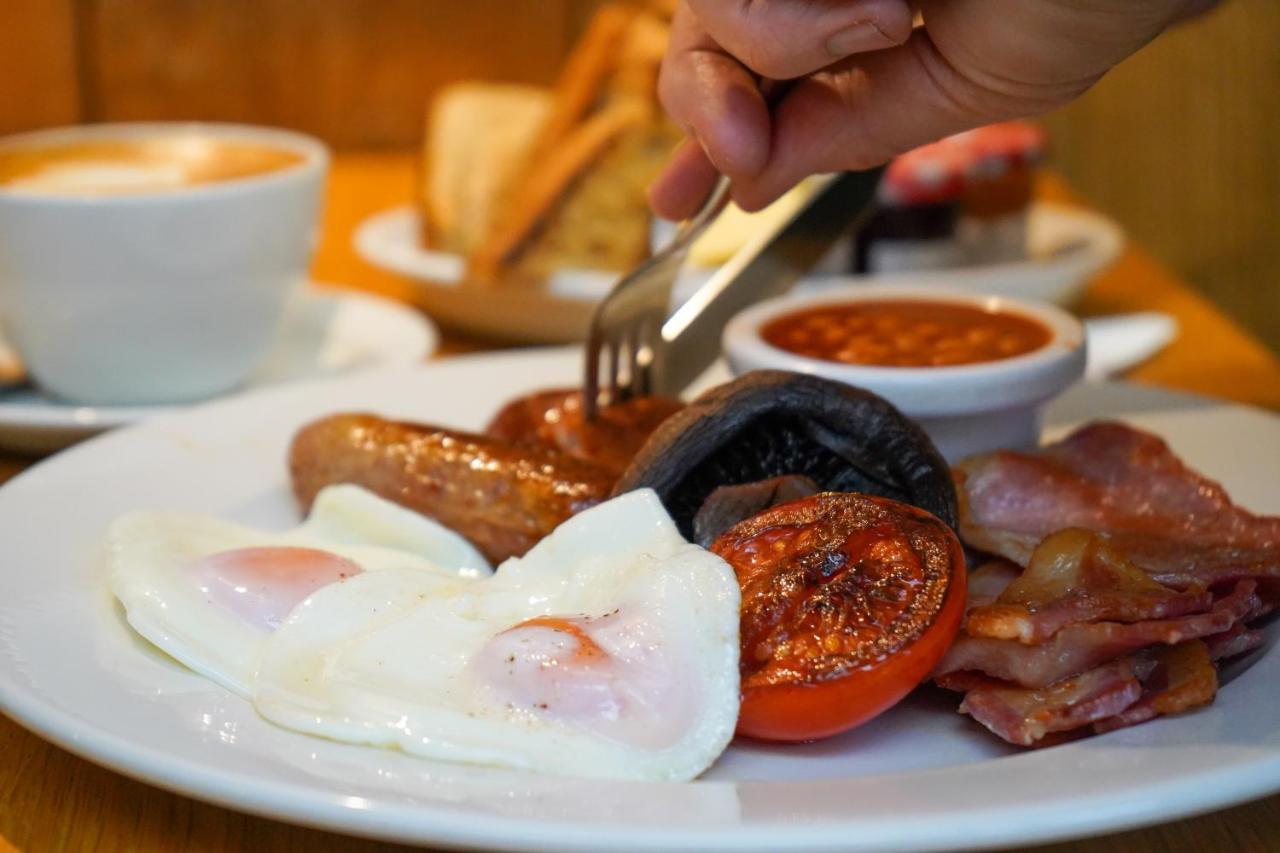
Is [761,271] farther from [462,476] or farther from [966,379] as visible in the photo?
[462,476]

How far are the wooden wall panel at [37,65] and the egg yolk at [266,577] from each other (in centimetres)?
435

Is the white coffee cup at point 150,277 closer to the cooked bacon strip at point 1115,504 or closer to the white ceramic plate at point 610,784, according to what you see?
the white ceramic plate at point 610,784

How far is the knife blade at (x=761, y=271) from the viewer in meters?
2.15

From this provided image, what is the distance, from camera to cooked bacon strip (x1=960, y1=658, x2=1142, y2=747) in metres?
1.29

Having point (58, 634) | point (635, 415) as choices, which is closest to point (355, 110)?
point (635, 415)

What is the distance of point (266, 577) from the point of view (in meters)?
1.54

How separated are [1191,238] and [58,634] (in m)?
4.99

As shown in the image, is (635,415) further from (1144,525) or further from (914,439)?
(1144,525)

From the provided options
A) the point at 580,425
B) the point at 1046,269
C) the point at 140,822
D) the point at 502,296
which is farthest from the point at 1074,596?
the point at 502,296

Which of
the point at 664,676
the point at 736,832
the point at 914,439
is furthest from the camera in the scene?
the point at 914,439

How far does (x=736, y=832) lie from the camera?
108 centimetres

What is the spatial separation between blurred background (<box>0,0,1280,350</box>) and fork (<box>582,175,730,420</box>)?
3577 mm

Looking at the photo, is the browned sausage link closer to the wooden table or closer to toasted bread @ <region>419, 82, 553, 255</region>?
the wooden table

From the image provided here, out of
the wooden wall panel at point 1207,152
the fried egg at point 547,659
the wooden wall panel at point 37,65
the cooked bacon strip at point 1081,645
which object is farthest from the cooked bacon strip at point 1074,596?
the wooden wall panel at point 37,65
